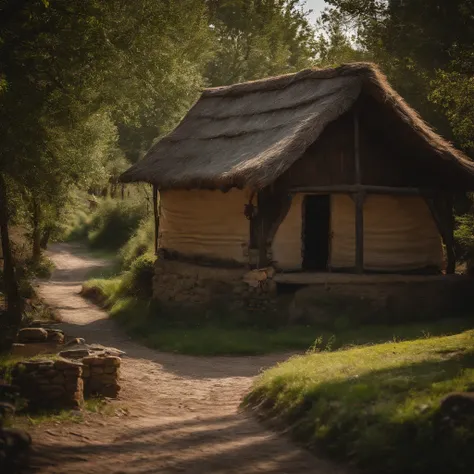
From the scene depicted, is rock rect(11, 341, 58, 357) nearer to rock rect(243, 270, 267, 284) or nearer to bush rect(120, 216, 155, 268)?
rock rect(243, 270, 267, 284)

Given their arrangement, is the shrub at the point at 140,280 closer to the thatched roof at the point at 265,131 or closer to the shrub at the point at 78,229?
the thatched roof at the point at 265,131

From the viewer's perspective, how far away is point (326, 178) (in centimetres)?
1656

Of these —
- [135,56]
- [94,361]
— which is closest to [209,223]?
[135,56]

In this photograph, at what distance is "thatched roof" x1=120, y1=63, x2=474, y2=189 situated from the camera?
49.5 feet

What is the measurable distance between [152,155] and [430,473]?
15119mm

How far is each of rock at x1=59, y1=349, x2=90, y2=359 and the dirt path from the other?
819mm

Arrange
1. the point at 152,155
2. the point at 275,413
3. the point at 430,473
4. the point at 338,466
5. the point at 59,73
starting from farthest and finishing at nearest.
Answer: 1. the point at 152,155
2. the point at 59,73
3. the point at 275,413
4. the point at 338,466
5. the point at 430,473

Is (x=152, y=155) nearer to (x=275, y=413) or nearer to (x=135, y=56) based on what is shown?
(x=135, y=56)

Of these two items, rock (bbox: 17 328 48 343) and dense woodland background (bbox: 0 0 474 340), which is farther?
dense woodland background (bbox: 0 0 474 340)

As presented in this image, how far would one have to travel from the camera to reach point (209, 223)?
17844 millimetres

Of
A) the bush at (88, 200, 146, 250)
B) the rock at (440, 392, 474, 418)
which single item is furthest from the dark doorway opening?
the bush at (88, 200, 146, 250)

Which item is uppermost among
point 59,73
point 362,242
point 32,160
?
point 59,73

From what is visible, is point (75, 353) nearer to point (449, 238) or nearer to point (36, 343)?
point (36, 343)

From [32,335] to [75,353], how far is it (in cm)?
217
